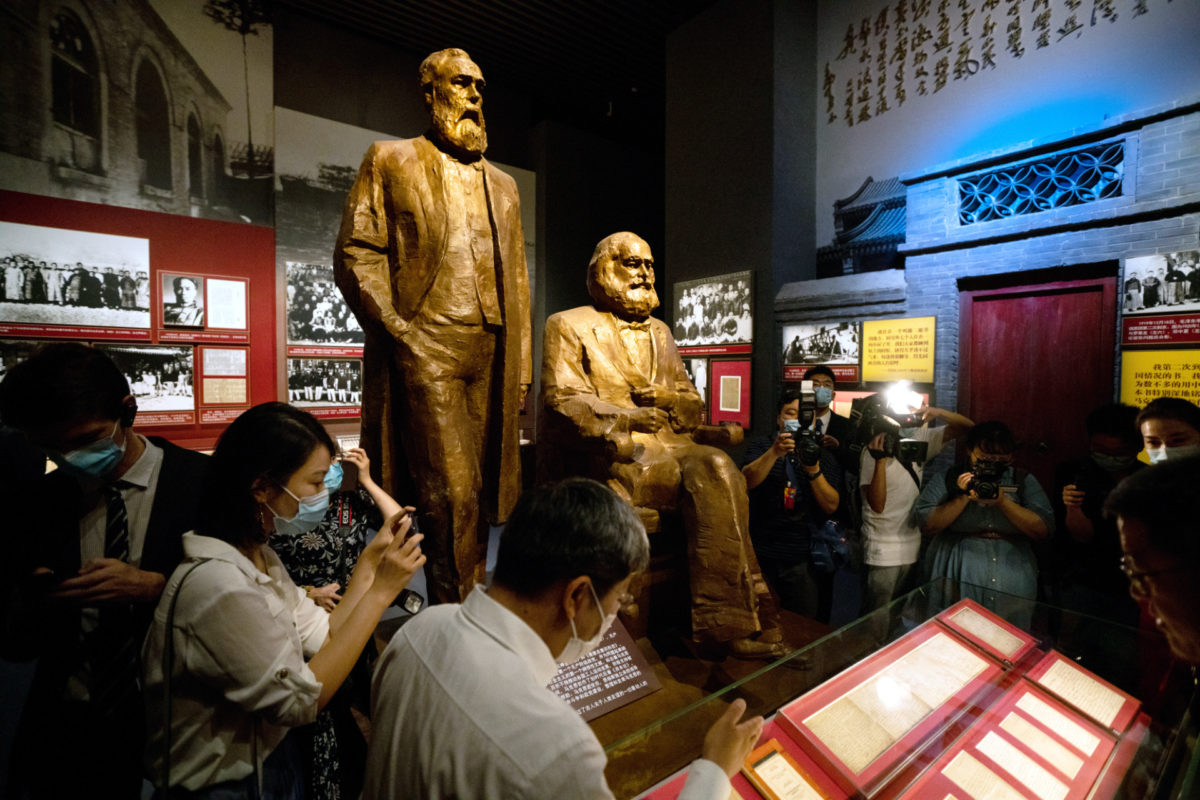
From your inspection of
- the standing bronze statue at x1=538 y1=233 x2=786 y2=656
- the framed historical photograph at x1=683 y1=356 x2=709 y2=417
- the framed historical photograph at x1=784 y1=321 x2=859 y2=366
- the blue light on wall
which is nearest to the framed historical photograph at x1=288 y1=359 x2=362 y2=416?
the standing bronze statue at x1=538 y1=233 x2=786 y2=656

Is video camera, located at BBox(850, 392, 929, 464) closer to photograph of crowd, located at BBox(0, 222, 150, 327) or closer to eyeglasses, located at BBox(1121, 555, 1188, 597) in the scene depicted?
eyeglasses, located at BBox(1121, 555, 1188, 597)

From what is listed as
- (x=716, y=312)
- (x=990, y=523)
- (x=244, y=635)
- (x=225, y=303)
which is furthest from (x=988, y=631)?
(x=225, y=303)

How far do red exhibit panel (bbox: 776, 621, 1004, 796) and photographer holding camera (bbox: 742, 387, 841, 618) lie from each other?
91 centimetres

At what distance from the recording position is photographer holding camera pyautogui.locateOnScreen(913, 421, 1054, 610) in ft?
9.07

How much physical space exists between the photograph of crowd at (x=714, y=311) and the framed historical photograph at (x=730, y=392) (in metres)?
0.26

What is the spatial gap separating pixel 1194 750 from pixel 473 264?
302cm

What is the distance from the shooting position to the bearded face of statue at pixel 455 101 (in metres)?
2.81

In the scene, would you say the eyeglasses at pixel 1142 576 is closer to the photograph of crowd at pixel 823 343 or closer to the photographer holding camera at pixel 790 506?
the photographer holding camera at pixel 790 506

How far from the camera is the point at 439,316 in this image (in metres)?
2.76

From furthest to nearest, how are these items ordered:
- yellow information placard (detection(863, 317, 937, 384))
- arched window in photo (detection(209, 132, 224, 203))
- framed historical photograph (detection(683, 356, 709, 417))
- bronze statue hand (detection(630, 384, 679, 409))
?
framed historical photograph (detection(683, 356, 709, 417)), yellow information placard (detection(863, 317, 937, 384)), arched window in photo (detection(209, 132, 224, 203)), bronze statue hand (detection(630, 384, 679, 409))

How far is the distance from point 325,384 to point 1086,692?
5354mm

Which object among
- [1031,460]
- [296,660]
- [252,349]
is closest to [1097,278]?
[1031,460]

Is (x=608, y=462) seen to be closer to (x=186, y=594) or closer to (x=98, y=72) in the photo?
Result: (x=186, y=594)

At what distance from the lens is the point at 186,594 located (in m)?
1.28
